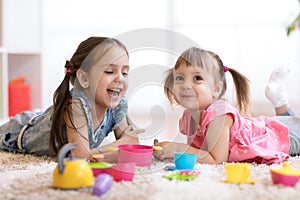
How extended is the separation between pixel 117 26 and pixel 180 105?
6.32ft

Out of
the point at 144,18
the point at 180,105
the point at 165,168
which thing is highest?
the point at 144,18

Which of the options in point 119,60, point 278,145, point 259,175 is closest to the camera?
point 259,175

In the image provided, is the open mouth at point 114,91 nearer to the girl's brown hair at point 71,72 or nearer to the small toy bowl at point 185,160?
the girl's brown hair at point 71,72

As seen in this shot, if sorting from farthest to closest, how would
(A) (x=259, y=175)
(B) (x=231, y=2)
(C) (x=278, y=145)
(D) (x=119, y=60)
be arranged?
(B) (x=231, y=2) → (C) (x=278, y=145) → (D) (x=119, y=60) → (A) (x=259, y=175)

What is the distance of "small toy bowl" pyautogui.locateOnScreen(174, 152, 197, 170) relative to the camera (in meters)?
1.27

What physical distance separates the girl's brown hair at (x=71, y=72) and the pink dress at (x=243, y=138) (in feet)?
1.06

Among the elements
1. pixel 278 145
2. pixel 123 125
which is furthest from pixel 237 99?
pixel 123 125

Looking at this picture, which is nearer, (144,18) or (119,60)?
(119,60)

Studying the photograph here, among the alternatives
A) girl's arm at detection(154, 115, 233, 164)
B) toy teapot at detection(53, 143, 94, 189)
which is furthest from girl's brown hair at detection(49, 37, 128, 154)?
toy teapot at detection(53, 143, 94, 189)

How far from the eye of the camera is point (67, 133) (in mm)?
1405

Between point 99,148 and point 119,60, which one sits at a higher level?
point 119,60

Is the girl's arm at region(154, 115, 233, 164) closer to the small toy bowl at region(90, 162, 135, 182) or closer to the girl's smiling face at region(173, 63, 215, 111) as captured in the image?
the girl's smiling face at region(173, 63, 215, 111)

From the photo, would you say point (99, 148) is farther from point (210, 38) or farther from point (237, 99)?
point (210, 38)

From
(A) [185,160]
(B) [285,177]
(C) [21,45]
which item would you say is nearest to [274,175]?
(B) [285,177]
